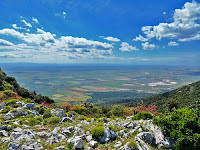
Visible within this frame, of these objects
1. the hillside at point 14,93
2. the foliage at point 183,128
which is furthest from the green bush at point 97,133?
the hillside at point 14,93

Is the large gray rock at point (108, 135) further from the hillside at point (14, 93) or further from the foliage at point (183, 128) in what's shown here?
the hillside at point (14, 93)

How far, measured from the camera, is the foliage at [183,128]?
→ 9633mm

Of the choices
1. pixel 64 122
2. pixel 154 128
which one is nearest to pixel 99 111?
pixel 64 122

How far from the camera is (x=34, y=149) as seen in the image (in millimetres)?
9672

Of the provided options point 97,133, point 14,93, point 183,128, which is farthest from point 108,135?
point 14,93

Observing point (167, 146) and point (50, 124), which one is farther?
point (50, 124)

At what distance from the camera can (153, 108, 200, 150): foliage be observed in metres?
9.63

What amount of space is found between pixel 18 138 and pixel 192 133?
12826mm

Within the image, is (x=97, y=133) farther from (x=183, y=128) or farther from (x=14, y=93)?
(x=14, y=93)

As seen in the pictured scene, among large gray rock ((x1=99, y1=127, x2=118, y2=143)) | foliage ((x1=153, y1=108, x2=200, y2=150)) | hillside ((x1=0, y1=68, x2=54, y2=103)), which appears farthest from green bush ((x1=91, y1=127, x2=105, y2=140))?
hillside ((x1=0, y1=68, x2=54, y2=103))

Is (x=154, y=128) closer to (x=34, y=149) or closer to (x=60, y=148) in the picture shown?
(x=60, y=148)

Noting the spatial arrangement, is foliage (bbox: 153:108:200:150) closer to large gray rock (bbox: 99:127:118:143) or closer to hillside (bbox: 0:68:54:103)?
large gray rock (bbox: 99:127:118:143)

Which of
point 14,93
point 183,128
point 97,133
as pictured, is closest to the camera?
point 183,128

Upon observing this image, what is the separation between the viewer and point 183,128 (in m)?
10.3
